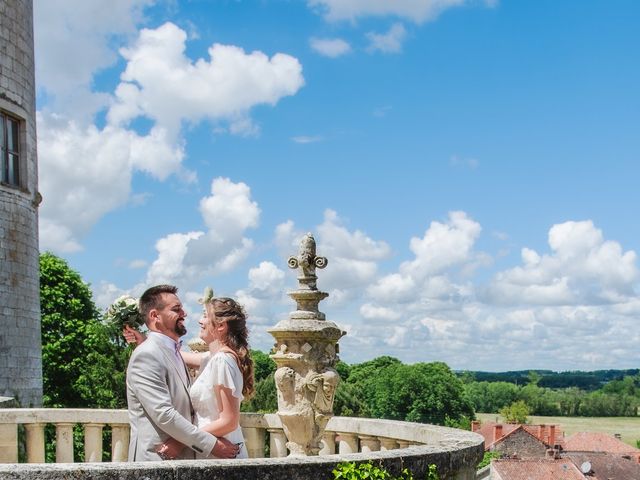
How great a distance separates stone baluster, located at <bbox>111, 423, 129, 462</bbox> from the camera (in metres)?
8.62

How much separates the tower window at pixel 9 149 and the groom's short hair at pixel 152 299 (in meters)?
12.1

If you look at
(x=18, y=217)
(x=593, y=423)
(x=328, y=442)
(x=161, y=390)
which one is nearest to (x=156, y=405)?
(x=161, y=390)

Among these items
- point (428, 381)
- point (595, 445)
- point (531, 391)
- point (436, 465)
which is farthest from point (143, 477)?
point (531, 391)

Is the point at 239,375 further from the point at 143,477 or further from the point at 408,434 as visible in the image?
the point at 408,434

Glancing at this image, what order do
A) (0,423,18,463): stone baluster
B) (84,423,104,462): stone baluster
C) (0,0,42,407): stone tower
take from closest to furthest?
(0,423,18,463): stone baluster < (84,423,104,462): stone baluster < (0,0,42,407): stone tower

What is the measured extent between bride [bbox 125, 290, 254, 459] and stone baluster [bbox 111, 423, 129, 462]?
3525mm

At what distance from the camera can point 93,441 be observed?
8.59m

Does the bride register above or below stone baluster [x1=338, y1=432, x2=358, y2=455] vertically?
above

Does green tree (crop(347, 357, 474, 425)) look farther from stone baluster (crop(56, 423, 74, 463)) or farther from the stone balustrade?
stone baluster (crop(56, 423, 74, 463))

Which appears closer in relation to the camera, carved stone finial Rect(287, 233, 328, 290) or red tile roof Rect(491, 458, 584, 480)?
carved stone finial Rect(287, 233, 328, 290)

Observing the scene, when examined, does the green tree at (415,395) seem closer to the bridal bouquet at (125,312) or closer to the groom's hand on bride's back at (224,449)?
the bridal bouquet at (125,312)

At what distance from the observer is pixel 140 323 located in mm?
6238

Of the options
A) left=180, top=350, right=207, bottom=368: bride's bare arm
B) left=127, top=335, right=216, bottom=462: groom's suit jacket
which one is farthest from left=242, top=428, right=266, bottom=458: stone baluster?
left=127, top=335, right=216, bottom=462: groom's suit jacket

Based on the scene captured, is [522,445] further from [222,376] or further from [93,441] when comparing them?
[222,376]
